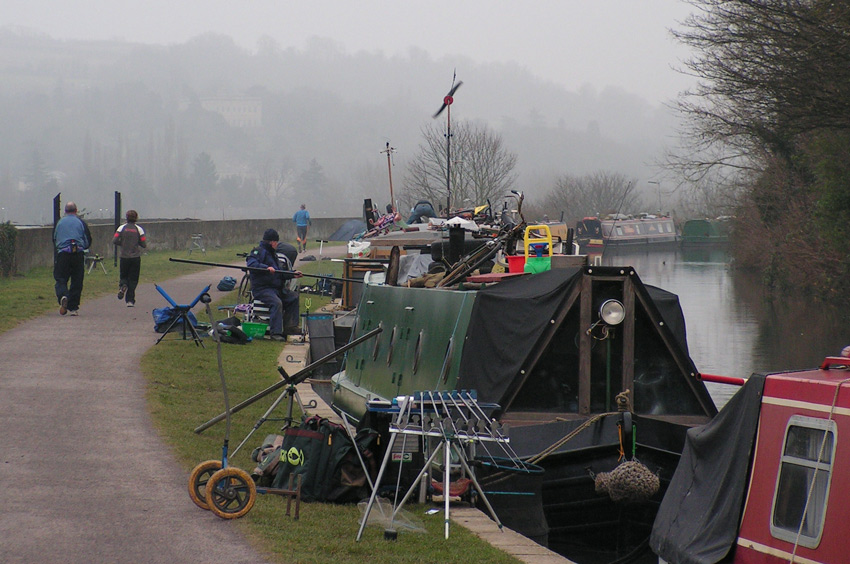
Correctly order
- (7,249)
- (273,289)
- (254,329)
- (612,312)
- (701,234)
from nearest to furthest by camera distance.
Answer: (612,312) → (254,329) → (273,289) → (7,249) → (701,234)

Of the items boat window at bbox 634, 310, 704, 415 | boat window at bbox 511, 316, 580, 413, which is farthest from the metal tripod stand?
boat window at bbox 634, 310, 704, 415

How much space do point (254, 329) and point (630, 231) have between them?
50.7 metres

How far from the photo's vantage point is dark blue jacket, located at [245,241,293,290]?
16.7m

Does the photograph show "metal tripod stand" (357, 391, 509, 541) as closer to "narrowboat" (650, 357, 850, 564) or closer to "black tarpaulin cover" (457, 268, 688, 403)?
"black tarpaulin cover" (457, 268, 688, 403)

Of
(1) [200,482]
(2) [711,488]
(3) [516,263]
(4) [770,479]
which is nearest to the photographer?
(4) [770,479]

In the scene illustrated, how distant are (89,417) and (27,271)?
50.0 ft

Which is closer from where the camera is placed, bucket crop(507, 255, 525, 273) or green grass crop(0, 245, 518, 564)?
green grass crop(0, 245, 518, 564)

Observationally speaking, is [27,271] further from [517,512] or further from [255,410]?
[517,512]

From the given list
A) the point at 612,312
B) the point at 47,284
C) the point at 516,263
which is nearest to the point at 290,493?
the point at 612,312

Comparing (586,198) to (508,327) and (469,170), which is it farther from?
(508,327)

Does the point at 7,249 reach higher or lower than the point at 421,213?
lower

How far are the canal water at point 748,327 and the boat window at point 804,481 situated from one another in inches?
394

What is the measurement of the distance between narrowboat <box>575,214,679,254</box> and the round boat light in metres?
48.5

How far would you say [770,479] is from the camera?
5.81 metres
